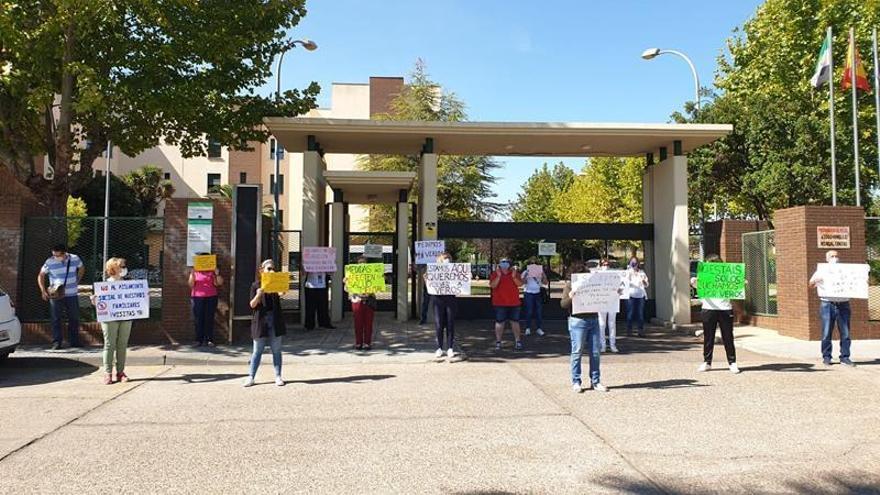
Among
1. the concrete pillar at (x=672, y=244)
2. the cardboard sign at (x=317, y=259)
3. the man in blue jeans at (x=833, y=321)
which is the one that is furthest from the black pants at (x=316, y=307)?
the man in blue jeans at (x=833, y=321)

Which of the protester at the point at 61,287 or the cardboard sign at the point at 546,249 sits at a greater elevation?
the cardboard sign at the point at 546,249

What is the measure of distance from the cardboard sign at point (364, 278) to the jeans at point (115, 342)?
3.65m

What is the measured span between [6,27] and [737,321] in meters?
17.5

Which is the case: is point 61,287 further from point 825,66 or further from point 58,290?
point 825,66

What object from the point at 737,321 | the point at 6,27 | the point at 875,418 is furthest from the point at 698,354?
the point at 6,27

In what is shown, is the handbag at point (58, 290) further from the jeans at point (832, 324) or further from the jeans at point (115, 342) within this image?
the jeans at point (832, 324)

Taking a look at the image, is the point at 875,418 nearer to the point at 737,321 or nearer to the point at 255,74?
the point at 737,321

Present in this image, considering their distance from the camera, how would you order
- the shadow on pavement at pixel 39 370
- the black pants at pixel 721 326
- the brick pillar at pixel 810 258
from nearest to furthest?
the shadow on pavement at pixel 39 370, the black pants at pixel 721 326, the brick pillar at pixel 810 258

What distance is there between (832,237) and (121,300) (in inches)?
533

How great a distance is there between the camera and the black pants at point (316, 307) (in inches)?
564

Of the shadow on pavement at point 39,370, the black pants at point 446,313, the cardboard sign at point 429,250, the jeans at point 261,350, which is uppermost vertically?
the cardboard sign at point 429,250

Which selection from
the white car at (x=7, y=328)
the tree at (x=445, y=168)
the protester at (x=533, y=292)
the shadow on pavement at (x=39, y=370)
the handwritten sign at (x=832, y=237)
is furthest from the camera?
the tree at (x=445, y=168)

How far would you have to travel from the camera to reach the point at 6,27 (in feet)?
34.9

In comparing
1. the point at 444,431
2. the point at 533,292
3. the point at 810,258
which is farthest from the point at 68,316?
the point at 810,258
